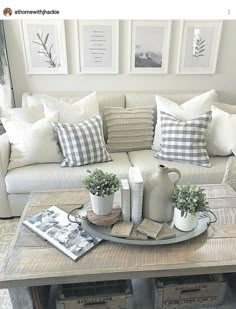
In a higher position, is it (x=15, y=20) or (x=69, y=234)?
(x=15, y=20)

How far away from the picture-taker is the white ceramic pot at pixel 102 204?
4.35 ft

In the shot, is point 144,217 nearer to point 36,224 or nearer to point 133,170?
point 133,170

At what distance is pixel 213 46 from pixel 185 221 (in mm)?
1955

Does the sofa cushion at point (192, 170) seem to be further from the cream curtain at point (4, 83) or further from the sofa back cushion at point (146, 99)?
the cream curtain at point (4, 83)

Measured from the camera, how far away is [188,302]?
4.58 ft

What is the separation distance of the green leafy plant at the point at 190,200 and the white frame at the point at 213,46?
1.73 metres

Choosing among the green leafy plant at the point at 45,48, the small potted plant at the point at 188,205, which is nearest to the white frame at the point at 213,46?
the green leafy plant at the point at 45,48

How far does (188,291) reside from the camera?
1381 mm

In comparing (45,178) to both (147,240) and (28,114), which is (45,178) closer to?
(28,114)

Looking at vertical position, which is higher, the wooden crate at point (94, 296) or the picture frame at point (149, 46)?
the picture frame at point (149, 46)

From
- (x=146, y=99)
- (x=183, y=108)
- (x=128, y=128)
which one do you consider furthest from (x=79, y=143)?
(x=183, y=108)

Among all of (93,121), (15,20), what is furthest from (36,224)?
(15,20)

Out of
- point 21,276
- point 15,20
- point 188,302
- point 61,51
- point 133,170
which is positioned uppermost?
point 15,20

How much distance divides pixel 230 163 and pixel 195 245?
1.08 metres
